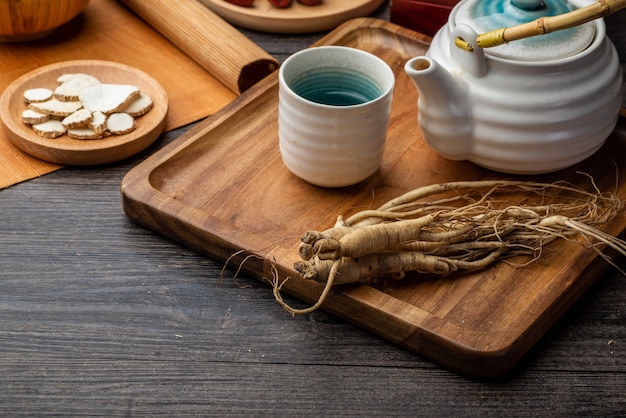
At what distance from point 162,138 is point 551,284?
A: 0.69 meters

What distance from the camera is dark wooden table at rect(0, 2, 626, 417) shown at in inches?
40.8

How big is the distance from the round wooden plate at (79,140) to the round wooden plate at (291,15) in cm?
28

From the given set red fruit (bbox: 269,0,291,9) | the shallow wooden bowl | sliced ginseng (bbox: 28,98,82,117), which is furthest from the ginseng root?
the shallow wooden bowl

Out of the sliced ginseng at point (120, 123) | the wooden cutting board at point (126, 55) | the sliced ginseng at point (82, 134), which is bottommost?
the wooden cutting board at point (126, 55)

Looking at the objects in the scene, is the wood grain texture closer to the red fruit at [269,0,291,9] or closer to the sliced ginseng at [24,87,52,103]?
the sliced ginseng at [24,87,52,103]

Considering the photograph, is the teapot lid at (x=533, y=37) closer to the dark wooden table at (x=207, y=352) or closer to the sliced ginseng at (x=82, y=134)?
the dark wooden table at (x=207, y=352)

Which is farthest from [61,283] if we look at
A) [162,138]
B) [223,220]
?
[162,138]

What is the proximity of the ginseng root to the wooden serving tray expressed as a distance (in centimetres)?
2

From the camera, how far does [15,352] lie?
3.55 ft

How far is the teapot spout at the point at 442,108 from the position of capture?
3.93 ft

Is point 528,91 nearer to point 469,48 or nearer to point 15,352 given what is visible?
point 469,48

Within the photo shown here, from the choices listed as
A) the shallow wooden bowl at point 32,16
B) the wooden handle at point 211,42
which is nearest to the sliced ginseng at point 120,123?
the wooden handle at point 211,42

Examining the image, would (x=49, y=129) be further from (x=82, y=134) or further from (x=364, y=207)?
(x=364, y=207)

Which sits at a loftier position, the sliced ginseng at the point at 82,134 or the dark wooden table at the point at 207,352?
the sliced ginseng at the point at 82,134
